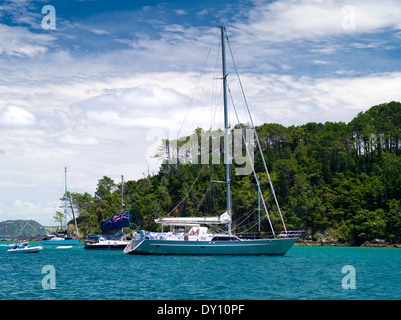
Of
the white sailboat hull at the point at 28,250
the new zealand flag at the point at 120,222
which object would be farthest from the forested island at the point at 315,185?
the white sailboat hull at the point at 28,250

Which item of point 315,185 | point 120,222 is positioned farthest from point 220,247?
point 315,185

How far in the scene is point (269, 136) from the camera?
12312 centimetres

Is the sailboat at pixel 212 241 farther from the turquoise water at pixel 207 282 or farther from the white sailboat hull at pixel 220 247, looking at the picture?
the turquoise water at pixel 207 282

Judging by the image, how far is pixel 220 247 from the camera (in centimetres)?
4891

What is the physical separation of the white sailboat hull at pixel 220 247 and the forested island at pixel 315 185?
35.2 meters

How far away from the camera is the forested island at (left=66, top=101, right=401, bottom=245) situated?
9081 cm

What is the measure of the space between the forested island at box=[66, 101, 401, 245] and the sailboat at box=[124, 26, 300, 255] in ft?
113

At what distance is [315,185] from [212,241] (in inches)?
2295

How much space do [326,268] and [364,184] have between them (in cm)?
6323

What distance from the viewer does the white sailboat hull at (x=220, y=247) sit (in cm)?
4859

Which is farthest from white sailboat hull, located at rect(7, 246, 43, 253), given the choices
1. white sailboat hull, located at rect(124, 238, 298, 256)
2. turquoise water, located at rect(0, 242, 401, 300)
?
turquoise water, located at rect(0, 242, 401, 300)

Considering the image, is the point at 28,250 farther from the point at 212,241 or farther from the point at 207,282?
the point at 207,282
